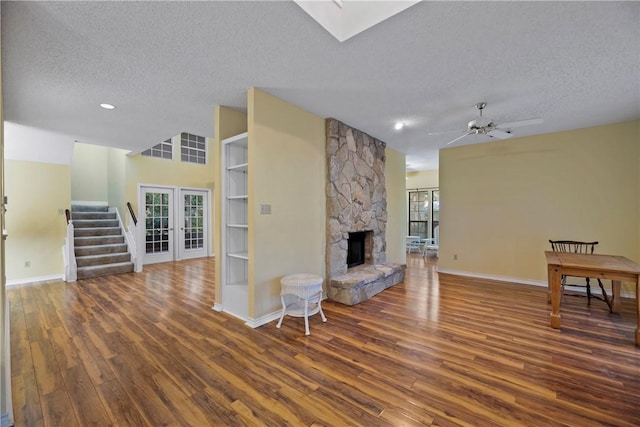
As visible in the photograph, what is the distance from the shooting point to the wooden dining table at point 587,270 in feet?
8.61

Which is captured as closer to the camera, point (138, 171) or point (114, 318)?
point (114, 318)

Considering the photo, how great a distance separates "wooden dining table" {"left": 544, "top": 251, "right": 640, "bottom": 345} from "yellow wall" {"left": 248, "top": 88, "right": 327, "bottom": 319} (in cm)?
276

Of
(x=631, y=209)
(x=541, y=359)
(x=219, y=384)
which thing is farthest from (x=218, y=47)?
(x=631, y=209)

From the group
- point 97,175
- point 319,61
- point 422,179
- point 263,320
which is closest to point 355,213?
point 263,320

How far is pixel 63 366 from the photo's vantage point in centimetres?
222

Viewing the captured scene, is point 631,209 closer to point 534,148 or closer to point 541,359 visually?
point 534,148

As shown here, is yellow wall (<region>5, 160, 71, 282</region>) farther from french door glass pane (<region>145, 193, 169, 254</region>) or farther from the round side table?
the round side table

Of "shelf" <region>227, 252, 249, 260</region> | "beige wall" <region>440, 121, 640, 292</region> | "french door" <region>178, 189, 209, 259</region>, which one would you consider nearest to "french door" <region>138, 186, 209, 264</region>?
"french door" <region>178, 189, 209, 259</region>

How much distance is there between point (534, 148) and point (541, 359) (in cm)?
396

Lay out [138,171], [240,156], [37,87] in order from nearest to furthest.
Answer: [37,87]
[240,156]
[138,171]

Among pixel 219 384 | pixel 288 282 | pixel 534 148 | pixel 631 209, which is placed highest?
pixel 534 148

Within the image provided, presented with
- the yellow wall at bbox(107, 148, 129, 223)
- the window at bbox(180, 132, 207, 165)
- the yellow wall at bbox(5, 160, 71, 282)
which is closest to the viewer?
the yellow wall at bbox(5, 160, 71, 282)

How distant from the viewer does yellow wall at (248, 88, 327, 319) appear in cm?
303

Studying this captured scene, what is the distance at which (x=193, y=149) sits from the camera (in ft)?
25.5
